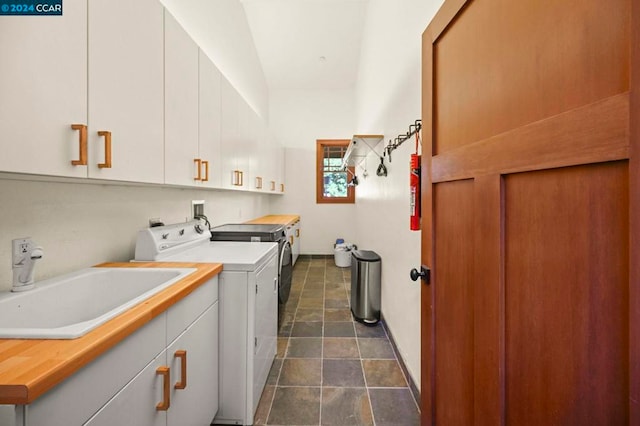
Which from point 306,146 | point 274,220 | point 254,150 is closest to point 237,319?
point 254,150

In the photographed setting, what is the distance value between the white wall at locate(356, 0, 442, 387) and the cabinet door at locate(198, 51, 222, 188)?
4.47 feet

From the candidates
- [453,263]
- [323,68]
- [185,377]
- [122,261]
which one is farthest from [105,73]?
[323,68]

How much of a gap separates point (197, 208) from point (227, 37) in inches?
80.7

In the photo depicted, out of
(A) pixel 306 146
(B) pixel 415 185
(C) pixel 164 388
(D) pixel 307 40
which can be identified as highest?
(D) pixel 307 40

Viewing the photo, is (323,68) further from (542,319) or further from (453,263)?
(542,319)

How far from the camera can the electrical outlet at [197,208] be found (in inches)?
92.4

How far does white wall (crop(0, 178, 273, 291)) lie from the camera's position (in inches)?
41.1

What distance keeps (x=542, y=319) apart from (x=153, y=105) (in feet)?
5.38

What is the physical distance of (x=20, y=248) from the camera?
103 cm

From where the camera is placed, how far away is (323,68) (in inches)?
201

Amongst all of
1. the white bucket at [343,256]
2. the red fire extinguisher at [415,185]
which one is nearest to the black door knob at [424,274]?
the red fire extinguisher at [415,185]

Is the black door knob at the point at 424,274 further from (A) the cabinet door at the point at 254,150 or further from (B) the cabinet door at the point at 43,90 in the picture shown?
(A) the cabinet door at the point at 254,150

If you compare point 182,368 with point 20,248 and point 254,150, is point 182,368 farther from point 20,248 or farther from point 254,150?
point 254,150

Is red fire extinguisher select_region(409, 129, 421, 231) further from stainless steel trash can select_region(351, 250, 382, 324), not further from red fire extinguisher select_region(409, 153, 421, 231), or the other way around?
stainless steel trash can select_region(351, 250, 382, 324)
